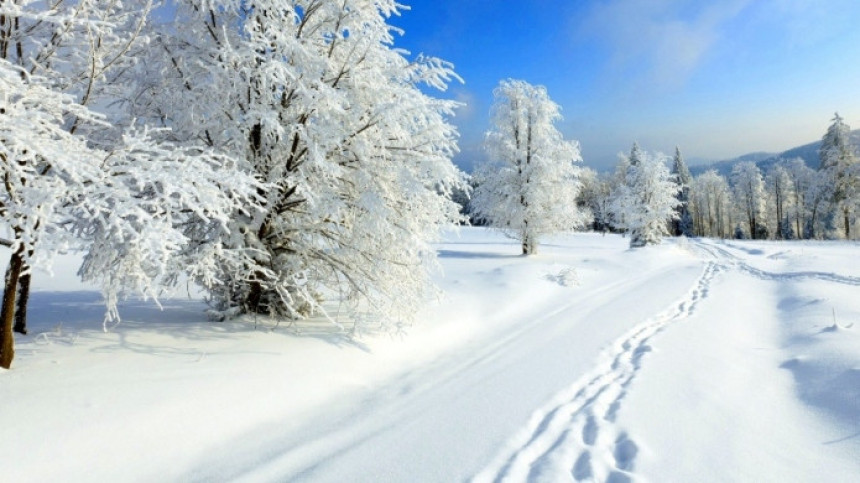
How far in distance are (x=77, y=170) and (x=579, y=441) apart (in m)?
5.04

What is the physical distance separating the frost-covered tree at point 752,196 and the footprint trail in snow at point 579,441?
73123mm

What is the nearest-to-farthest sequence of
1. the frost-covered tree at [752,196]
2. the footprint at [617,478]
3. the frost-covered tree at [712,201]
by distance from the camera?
the footprint at [617,478] < the frost-covered tree at [752,196] < the frost-covered tree at [712,201]

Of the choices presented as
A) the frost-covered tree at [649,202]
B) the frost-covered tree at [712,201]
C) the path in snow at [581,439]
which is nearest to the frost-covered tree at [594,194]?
the frost-covered tree at [712,201]

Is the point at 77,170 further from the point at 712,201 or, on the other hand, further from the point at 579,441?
the point at 712,201

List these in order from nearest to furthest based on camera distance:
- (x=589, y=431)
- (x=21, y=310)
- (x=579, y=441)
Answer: (x=579, y=441) < (x=589, y=431) < (x=21, y=310)

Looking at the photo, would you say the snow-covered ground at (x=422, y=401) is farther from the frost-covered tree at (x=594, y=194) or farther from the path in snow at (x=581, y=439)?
the frost-covered tree at (x=594, y=194)

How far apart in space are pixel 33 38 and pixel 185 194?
2.58 metres

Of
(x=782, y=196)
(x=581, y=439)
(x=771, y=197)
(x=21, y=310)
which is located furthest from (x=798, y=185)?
(x=21, y=310)

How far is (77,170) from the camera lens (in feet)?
11.8

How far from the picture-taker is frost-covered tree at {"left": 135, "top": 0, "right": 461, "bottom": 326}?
6.05m

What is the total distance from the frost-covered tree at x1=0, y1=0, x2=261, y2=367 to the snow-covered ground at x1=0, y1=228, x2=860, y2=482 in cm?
108

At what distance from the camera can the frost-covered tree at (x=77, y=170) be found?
338 centimetres

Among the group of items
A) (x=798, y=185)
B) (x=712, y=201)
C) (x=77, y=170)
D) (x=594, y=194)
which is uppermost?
(x=594, y=194)

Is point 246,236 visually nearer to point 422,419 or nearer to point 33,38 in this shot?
point 33,38
